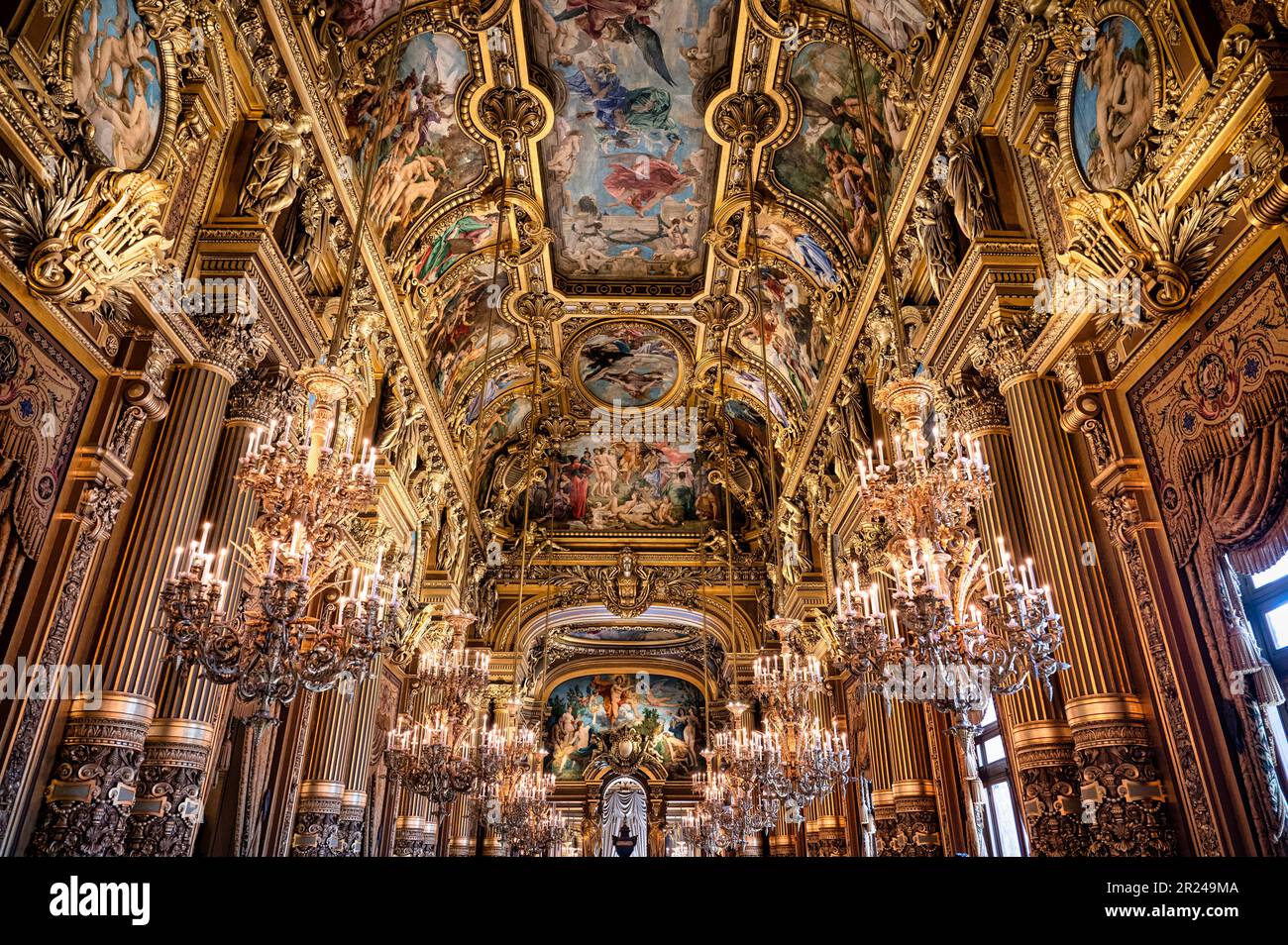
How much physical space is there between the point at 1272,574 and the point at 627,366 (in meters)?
14.7

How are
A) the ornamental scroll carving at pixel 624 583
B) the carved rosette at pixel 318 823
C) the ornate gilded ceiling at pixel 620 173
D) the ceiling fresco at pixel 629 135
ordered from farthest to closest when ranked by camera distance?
the ornamental scroll carving at pixel 624 583 → the ceiling fresco at pixel 629 135 → the carved rosette at pixel 318 823 → the ornate gilded ceiling at pixel 620 173

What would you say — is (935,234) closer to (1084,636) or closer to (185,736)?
(1084,636)

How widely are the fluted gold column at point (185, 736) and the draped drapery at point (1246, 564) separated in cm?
682

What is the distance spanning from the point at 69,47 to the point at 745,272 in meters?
11.1

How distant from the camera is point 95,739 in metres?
5.30

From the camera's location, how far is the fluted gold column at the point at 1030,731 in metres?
5.93

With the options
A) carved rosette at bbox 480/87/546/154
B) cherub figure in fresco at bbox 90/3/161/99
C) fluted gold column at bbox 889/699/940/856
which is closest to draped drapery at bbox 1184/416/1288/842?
fluted gold column at bbox 889/699/940/856

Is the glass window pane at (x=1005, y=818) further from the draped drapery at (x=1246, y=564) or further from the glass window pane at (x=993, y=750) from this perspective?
the draped drapery at (x=1246, y=564)

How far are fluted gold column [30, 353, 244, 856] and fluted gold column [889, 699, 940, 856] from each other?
8802 mm

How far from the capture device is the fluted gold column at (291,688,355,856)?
406 inches

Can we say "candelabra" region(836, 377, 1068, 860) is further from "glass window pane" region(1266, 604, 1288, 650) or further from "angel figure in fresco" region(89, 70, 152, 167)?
"angel figure in fresco" region(89, 70, 152, 167)

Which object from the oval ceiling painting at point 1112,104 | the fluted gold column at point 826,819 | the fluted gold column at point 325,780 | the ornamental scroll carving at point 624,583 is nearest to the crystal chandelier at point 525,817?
the fluted gold column at point 325,780
